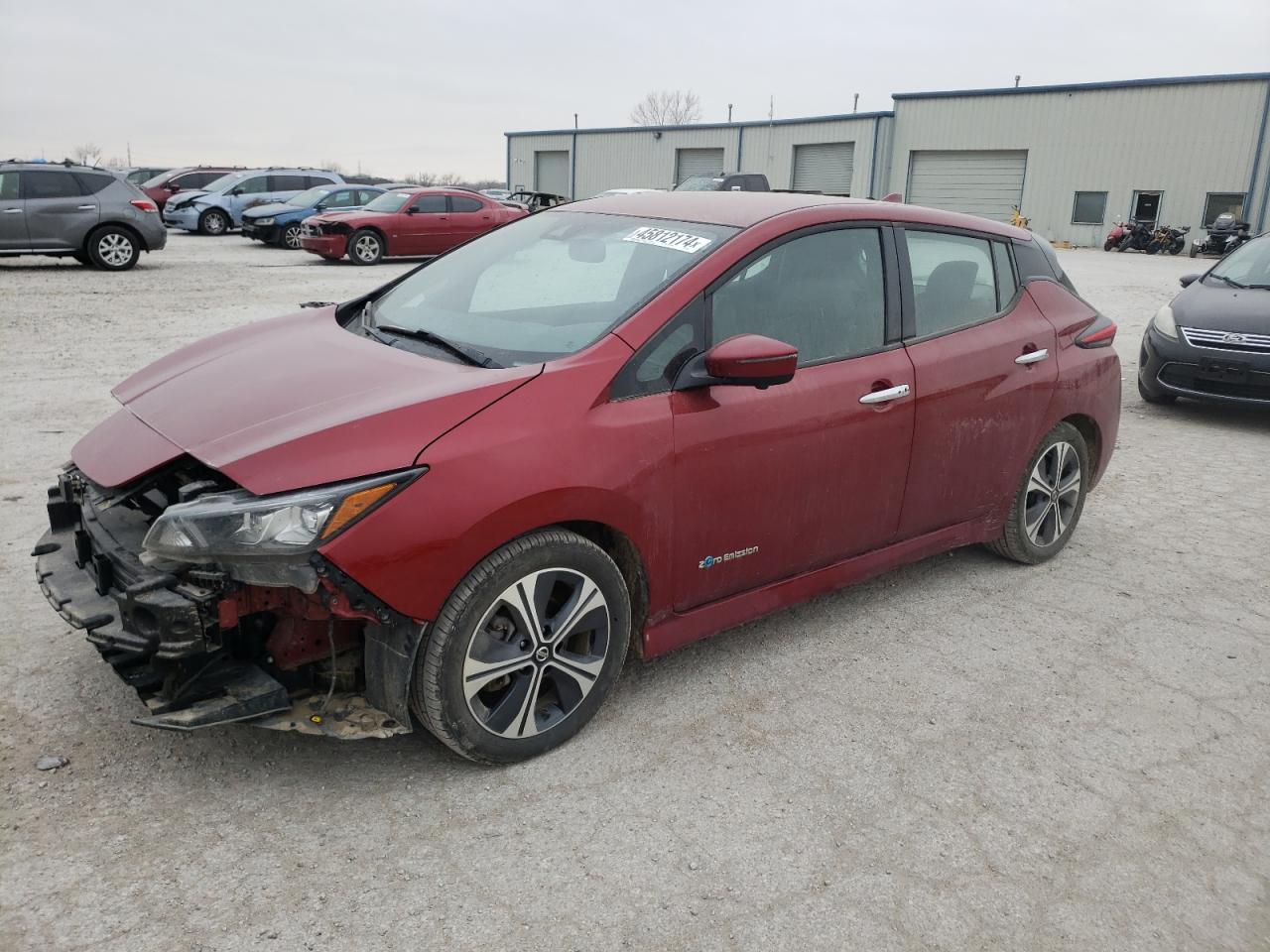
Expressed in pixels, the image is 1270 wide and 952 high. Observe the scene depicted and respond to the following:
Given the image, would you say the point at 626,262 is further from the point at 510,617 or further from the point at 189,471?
the point at 189,471

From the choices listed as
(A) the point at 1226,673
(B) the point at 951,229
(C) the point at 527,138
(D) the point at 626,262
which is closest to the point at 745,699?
(D) the point at 626,262

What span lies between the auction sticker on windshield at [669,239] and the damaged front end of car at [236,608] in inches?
53.8

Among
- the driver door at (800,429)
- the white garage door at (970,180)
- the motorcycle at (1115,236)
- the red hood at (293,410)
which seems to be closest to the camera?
the red hood at (293,410)

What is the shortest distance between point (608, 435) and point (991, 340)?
79.9 inches

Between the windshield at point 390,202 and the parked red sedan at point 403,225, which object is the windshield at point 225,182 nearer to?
the parked red sedan at point 403,225

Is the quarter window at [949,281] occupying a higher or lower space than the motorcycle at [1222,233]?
lower

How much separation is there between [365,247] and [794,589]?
1665 cm

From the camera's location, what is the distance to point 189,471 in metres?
2.93

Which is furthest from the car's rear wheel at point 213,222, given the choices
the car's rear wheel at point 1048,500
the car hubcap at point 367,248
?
the car's rear wheel at point 1048,500

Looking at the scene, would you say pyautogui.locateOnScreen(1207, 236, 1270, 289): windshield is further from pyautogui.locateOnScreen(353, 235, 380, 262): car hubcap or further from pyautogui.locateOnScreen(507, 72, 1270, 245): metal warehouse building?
pyautogui.locateOnScreen(507, 72, 1270, 245): metal warehouse building

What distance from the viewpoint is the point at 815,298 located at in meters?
3.66

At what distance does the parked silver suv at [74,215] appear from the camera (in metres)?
15.1

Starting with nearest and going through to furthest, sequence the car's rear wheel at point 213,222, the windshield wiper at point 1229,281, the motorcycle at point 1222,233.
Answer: the windshield wiper at point 1229,281
the car's rear wheel at point 213,222
the motorcycle at point 1222,233

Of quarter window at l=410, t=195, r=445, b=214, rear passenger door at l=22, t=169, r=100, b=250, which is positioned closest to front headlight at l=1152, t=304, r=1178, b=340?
quarter window at l=410, t=195, r=445, b=214
